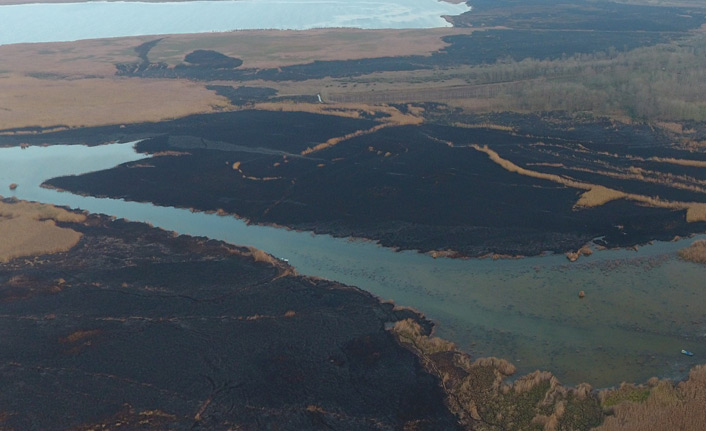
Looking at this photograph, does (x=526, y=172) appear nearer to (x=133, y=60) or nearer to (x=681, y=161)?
(x=681, y=161)

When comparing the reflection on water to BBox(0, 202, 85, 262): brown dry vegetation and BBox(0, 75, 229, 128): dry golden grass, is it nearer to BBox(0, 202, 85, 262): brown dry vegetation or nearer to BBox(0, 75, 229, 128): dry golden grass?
BBox(0, 202, 85, 262): brown dry vegetation

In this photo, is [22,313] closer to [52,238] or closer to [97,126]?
[52,238]

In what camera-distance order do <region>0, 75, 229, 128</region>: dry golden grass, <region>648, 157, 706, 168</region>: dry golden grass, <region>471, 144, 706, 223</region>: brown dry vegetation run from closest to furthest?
<region>471, 144, 706, 223</region>: brown dry vegetation → <region>648, 157, 706, 168</region>: dry golden grass → <region>0, 75, 229, 128</region>: dry golden grass

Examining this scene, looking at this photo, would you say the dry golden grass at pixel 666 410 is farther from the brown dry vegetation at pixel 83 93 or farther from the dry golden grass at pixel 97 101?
the brown dry vegetation at pixel 83 93

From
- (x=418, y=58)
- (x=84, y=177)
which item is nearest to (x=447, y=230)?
(x=84, y=177)

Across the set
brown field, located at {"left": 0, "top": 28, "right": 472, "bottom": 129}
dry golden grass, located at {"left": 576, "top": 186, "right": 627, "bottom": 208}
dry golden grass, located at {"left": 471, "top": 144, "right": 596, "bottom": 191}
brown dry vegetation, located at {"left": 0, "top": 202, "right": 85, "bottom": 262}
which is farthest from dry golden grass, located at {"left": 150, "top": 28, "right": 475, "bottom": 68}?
dry golden grass, located at {"left": 576, "top": 186, "right": 627, "bottom": 208}
